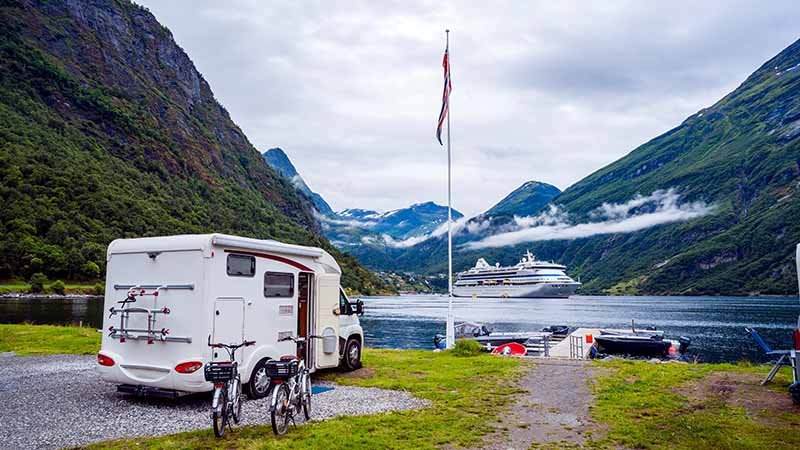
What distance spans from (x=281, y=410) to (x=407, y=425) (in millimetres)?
2125

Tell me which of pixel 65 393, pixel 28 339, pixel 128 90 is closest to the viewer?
pixel 65 393

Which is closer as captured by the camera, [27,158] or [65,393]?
[65,393]

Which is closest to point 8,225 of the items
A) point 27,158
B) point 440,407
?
point 27,158

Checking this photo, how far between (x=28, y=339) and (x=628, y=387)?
22.3m

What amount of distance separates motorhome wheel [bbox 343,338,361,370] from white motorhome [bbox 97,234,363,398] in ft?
8.45

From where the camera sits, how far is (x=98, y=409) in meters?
10.4

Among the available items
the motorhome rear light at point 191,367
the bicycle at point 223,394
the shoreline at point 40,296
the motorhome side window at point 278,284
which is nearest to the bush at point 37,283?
the shoreline at point 40,296

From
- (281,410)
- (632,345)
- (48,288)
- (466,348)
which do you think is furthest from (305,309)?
(48,288)

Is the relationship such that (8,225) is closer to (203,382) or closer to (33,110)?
(33,110)

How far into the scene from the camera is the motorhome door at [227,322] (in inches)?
412

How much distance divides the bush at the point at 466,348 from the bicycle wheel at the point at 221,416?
1200cm

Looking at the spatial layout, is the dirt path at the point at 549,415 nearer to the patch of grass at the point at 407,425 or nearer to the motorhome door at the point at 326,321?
the patch of grass at the point at 407,425

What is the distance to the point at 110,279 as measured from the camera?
11570 millimetres

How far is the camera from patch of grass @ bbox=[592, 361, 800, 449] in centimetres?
836
